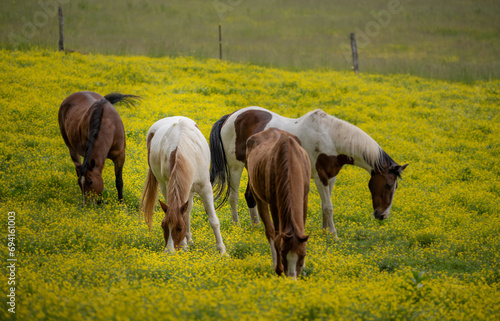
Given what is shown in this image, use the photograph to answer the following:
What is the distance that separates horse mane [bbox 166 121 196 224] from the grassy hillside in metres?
15.7

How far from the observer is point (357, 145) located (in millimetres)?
7555

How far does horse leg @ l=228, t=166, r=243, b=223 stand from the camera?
27.6 ft

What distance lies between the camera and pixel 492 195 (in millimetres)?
9500

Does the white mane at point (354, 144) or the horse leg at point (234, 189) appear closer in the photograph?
the white mane at point (354, 144)

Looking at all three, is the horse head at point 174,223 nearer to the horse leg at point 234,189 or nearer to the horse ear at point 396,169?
the horse leg at point 234,189

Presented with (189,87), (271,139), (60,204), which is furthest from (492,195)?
(189,87)

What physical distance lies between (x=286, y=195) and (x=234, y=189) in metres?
3.57

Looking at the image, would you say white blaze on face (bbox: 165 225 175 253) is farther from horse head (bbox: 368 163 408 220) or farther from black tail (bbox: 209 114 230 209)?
horse head (bbox: 368 163 408 220)

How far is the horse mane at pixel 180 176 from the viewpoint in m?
5.68

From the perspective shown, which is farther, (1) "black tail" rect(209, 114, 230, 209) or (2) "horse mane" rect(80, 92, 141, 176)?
(1) "black tail" rect(209, 114, 230, 209)

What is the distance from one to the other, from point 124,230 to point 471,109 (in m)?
13.3

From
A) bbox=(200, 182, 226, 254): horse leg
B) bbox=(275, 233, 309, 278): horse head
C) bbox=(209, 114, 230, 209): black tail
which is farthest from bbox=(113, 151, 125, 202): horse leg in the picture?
bbox=(275, 233, 309, 278): horse head

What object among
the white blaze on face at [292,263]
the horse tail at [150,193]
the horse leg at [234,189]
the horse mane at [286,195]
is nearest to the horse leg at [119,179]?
the horse tail at [150,193]

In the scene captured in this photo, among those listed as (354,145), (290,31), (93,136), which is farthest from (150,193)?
(290,31)
